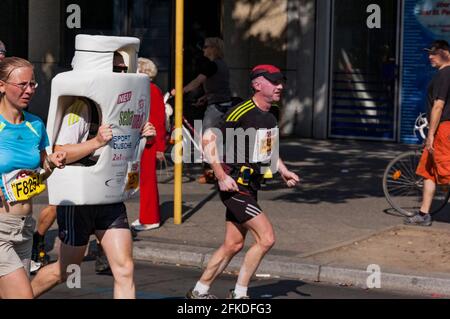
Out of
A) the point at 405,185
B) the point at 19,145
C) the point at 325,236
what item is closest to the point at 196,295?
the point at 19,145

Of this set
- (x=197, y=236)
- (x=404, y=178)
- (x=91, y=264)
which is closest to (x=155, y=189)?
(x=197, y=236)

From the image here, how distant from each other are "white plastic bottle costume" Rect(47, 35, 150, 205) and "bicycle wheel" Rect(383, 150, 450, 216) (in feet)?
18.7

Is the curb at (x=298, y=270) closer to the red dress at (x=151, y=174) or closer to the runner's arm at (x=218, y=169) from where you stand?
the red dress at (x=151, y=174)

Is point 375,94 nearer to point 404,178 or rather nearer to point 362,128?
point 362,128

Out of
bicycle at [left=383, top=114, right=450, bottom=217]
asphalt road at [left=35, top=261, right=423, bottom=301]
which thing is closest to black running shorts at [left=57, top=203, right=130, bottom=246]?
asphalt road at [left=35, top=261, right=423, bottom=301]

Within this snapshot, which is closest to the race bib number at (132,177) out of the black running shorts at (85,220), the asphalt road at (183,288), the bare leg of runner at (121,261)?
the black running shorts at (85,220)

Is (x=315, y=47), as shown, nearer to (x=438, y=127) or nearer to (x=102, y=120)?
(x=438, y=127)

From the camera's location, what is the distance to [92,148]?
23.5ft

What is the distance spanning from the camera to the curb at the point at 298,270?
9.77m

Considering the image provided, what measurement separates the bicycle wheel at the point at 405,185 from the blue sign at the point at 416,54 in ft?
22.3

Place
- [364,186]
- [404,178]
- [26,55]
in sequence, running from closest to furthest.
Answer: [404,178] → [364,186] → [26,55]

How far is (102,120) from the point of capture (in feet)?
24.6

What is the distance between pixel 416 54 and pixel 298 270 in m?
10.3
